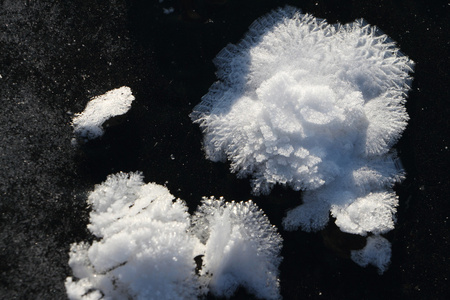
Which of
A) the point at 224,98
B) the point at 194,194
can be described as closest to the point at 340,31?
the point at 224,98

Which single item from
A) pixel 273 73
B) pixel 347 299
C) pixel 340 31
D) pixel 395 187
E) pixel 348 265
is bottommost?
pixel 347 299

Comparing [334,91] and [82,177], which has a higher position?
[334,91]

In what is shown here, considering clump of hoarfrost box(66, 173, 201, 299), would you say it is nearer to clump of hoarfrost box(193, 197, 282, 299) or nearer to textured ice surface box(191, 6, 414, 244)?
clump of hoarfrost box(193, 197, 282, 299)

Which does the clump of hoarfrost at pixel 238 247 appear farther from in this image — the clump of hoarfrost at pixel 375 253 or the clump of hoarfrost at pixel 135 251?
the clump of hoarfrost at pixel 375 253

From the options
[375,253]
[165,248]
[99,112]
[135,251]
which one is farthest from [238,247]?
[99,112]

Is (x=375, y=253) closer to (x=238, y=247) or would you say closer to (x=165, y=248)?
(x=238, y=247)

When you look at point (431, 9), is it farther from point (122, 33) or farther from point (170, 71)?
point (122, 33)

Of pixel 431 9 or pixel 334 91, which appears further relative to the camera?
pixel 431 9

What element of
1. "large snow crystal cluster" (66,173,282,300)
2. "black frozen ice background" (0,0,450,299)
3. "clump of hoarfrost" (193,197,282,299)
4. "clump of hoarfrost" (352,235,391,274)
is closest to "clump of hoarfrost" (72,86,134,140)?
"black frozen ice background" (0,0,450,299)
